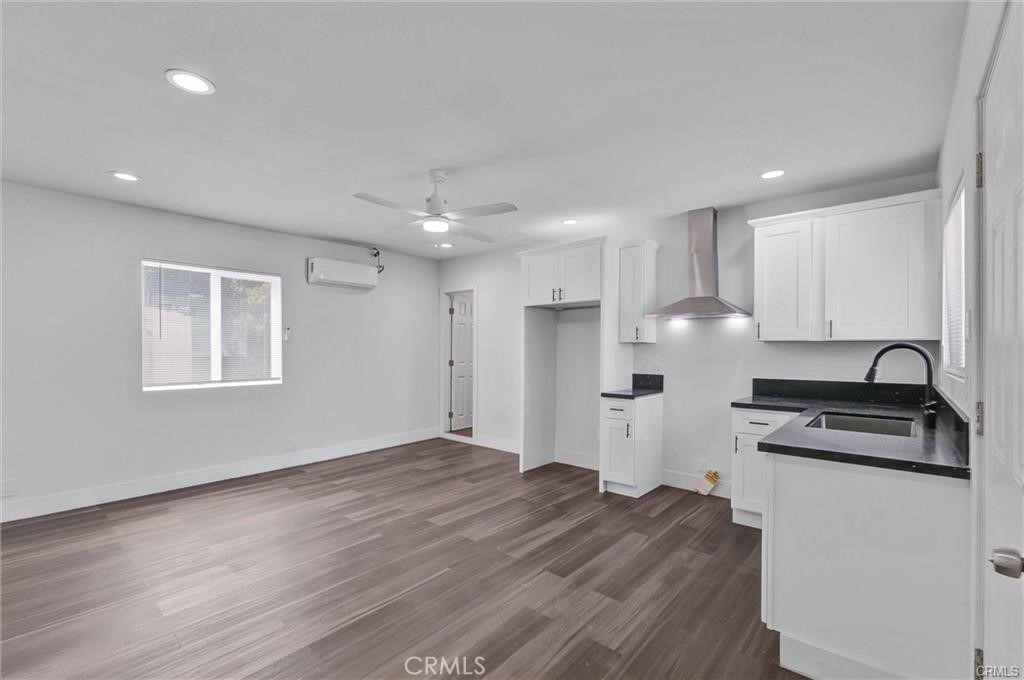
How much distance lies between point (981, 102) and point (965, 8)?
0.49m

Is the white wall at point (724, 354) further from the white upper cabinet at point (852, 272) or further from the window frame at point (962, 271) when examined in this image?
the window frame at point (962, 271)

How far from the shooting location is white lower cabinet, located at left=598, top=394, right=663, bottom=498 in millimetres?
4215

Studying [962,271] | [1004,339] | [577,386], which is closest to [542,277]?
[577,386]

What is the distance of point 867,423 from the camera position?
9.77ft

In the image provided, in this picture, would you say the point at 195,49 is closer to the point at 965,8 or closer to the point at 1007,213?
the point at 1007,213

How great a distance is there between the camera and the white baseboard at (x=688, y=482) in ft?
13.8

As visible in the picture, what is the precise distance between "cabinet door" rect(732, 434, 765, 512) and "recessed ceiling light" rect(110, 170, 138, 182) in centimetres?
518

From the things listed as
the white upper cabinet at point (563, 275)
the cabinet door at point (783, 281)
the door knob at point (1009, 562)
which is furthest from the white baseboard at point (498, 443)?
the door knob at point (1009, 562)

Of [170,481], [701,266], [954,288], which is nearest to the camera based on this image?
[954,288]

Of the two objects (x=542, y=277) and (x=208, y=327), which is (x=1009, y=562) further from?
(x=208, y=327)

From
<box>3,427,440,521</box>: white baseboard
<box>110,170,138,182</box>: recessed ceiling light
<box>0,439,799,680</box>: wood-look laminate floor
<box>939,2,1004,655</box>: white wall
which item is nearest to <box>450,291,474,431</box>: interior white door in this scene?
<box>3,427,440,521</box>: white baseboard

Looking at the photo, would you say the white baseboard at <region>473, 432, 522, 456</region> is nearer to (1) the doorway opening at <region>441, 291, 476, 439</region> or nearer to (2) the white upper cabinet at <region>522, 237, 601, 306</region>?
(1) the doorway opening at <region>441, 291, 476, 439</region>

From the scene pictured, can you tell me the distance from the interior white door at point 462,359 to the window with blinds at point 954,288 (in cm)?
541

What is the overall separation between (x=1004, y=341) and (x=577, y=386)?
4351 millimetres
